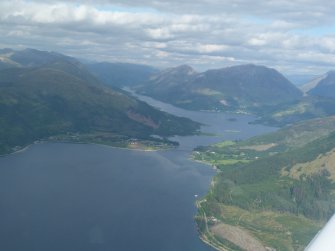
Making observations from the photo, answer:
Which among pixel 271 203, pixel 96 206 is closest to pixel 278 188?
pixel 271 203

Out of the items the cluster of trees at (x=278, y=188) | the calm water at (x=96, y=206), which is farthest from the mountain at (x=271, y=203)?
the calm water at (x=96, y=206)

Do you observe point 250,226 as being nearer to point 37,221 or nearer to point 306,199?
point 306,199

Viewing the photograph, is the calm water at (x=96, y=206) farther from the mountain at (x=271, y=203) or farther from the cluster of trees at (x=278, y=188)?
the cluster of trees at (x=278, y=188)

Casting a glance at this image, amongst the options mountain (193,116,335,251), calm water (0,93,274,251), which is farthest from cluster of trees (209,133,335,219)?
calm water (0,93,274,251)

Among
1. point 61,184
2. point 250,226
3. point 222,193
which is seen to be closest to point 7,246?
point 61,184

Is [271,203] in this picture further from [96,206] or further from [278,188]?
[96,206]

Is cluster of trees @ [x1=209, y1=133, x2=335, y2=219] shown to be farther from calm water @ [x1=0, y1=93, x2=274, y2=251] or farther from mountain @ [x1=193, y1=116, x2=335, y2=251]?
calm water @ [x1=0, y1=93, x2=274, y2=251]
